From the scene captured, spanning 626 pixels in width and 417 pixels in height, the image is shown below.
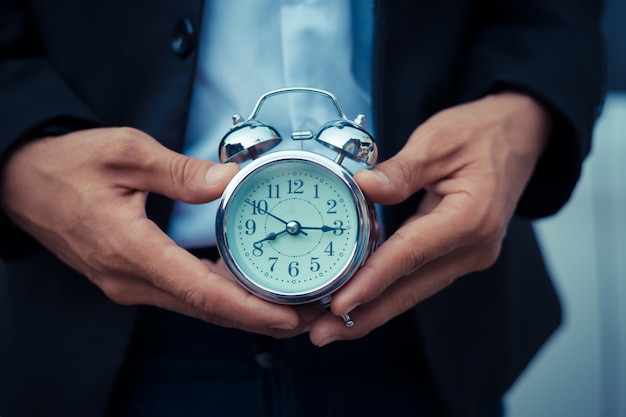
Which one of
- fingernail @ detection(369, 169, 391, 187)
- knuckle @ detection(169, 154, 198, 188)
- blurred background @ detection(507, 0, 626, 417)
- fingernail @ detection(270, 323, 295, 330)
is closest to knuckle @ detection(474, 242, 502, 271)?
fingernail @ detection(369, 169, 391, 187)

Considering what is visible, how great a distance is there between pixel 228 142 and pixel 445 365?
546 millimetres

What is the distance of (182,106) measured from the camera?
114cm

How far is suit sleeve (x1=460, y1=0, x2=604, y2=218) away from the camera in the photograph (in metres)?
1.22

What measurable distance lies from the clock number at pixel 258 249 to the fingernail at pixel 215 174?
107 millimetres

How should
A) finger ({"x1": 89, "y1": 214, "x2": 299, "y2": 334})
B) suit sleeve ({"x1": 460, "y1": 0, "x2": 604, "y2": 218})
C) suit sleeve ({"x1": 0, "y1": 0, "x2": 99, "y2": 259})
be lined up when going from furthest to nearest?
1. suit sleeve ({"x1": 460, "y1": 0, "x2": 604, "y2": 218})
2. suit sleeve ({"x1": 0, "y1": 0, "x2": 99, "y2": 259})
3. finger ({"x1": 89, "y1": 214, "x2": 299, "y2": 334})

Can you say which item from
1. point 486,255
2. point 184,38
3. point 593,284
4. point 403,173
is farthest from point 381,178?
point 593,284

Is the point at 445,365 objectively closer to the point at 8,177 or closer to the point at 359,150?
the point at 359,150

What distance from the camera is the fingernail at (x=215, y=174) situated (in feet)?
3.18

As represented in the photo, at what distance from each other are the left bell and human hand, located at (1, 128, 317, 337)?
4cm

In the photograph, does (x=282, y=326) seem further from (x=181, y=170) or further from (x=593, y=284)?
(x=593, y=284)

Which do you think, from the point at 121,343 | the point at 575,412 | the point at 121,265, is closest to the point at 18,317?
the point at 121,343

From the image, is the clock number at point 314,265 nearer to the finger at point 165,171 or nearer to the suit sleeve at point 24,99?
the finger at point 165,171

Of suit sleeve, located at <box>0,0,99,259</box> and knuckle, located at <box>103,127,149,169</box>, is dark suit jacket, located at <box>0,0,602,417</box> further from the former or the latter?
knuckle, located at <box>103,127,149,169</box>

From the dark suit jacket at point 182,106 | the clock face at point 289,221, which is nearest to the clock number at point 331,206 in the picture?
the clock face at point 289,221
